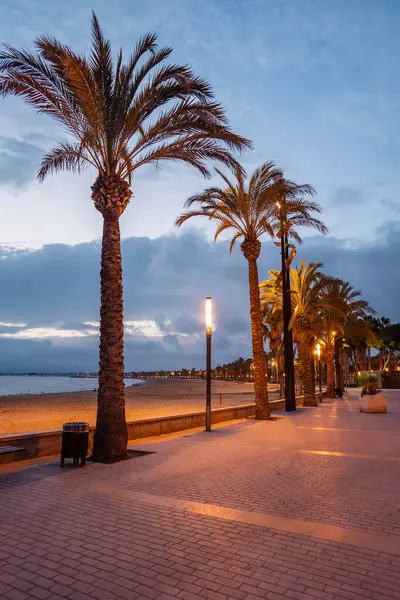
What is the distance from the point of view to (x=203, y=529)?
4824 millimetres

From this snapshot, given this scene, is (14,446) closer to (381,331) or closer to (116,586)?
(116,586)

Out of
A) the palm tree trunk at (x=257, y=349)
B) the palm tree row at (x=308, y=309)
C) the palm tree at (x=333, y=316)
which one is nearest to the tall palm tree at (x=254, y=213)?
the palm tree trunk at (x=257, y=349)

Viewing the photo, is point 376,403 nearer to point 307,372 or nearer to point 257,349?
point 307,372

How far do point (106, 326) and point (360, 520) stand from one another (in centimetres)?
621

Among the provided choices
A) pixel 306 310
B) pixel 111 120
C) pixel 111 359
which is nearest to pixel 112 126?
pixel 111 120

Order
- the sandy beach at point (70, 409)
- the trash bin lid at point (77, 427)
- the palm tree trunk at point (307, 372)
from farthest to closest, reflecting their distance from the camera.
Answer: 1. the palm tree trunk at point (307, 372)
2. the sandy beach at point (70, 409)
3. the trash bin lid at point (77, 427)

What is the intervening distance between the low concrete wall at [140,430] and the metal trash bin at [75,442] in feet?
3.72

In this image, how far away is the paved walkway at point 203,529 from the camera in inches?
140

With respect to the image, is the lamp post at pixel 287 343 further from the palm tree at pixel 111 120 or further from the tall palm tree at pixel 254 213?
the palm tree at pixel 111 120

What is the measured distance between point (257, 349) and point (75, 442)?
10719mm

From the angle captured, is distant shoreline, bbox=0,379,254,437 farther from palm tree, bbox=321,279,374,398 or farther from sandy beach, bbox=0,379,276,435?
palm tree, bbox=321,279,374,398

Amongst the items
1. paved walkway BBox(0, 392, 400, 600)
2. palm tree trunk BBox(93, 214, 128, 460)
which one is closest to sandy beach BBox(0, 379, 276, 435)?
palm tree trunk BBox(93, 214, 128, 460)

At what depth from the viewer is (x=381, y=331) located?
82.9 m

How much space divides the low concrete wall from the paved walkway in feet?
1.92
